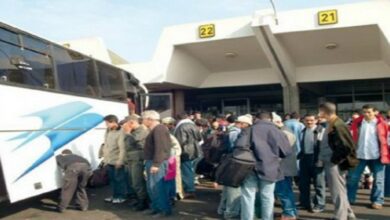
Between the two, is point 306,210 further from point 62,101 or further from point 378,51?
point 378,51

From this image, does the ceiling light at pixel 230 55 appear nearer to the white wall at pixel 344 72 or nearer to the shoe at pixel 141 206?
the white wall at pixel 344 72

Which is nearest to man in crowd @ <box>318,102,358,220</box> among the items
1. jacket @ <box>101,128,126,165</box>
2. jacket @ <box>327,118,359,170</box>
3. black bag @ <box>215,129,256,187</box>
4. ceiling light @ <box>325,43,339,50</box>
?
jacket @ <box>327,118,359,170</box>

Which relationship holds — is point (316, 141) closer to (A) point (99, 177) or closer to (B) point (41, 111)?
(B) point (41, 111)

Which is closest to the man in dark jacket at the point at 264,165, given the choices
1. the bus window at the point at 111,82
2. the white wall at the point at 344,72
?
the bus window at the point at 111,82

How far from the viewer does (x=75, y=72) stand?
8.61m

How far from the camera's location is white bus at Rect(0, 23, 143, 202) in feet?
20.6

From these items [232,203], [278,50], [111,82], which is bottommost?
[232,203]

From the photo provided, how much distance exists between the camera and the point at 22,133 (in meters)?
6.53

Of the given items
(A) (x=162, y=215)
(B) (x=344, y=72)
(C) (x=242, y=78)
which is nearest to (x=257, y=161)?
(A) (x=162, y=215)

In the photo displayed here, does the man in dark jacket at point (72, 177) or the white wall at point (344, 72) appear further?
the white wall at point (344, 72)

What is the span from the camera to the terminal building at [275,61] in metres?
15.6

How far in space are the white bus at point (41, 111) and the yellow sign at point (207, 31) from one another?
27.9 ft

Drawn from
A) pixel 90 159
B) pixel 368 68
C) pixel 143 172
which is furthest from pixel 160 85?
pixel 143 172

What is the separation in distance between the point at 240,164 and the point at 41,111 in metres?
3.49
